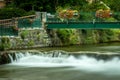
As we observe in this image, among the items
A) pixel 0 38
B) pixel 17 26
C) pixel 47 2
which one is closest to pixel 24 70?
pixel 0 38

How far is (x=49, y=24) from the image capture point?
2079 inches

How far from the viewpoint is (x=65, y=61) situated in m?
40.9

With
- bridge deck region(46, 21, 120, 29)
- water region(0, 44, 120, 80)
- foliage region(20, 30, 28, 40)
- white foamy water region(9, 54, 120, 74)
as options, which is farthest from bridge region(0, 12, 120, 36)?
water region(0, 44, 120, 80)

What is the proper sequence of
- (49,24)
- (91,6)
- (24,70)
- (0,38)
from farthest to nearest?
(91,6), (49,24), (0,38), (24,70)

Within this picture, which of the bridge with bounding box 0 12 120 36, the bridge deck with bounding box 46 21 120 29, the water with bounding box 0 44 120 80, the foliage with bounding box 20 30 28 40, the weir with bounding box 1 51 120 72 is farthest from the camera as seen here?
the foliage with bounding box 20 30 28 40

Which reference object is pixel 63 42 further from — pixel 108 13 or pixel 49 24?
pixel 108 13

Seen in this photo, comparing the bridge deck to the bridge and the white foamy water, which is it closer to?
the bridge

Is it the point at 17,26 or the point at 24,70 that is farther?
the point at 17,26

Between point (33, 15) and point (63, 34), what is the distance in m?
4.38

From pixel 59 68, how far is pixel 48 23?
50.9 feet

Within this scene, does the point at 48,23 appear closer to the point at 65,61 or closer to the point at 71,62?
the point at 65,61

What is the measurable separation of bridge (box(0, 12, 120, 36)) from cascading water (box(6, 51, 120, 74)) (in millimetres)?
5781

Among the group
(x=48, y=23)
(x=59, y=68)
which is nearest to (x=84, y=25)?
(x=48, y=23)

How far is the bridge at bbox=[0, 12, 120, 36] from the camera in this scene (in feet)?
155
